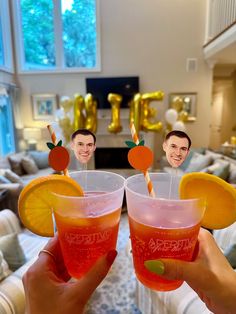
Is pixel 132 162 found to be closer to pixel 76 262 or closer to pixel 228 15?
pixel 76 262

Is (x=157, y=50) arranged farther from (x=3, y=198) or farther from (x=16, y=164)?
(x=3, y=198)

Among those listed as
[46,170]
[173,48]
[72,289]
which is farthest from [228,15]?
[72,289]

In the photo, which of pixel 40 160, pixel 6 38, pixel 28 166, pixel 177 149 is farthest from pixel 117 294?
pixel 6 38

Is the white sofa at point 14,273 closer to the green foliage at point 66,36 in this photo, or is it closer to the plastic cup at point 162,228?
the plastic cup at point 162,228

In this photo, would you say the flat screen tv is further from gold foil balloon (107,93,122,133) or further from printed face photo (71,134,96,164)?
printed face photo (71,134,96,164)

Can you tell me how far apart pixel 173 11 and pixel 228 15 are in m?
1.40

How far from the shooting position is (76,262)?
55cm

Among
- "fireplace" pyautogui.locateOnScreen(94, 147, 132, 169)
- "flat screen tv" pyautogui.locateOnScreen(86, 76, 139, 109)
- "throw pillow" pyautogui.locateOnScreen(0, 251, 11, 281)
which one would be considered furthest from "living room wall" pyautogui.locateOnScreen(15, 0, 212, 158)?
"throw pillow" pyautogui.locateOnScreen(0, 251, 11, 281)

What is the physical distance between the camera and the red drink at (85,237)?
1.68 feet

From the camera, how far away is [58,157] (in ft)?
1.86

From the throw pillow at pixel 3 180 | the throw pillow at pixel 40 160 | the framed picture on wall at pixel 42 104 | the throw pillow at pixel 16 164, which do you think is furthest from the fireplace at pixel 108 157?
the throw pillow at pixel 3 180

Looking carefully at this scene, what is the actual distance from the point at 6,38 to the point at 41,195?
5498mm

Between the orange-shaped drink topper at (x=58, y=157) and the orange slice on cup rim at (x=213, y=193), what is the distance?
29 cm

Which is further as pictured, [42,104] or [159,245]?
[42,104]
